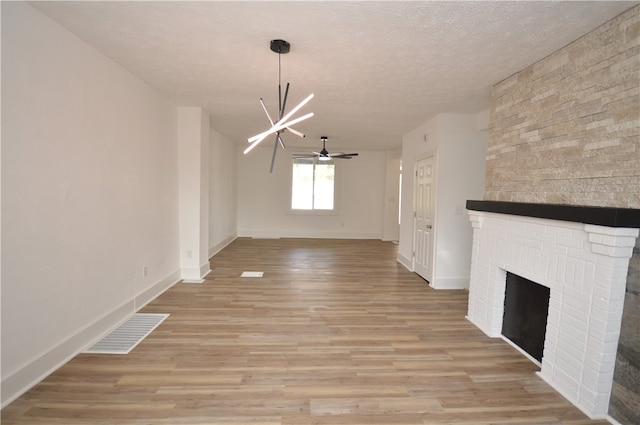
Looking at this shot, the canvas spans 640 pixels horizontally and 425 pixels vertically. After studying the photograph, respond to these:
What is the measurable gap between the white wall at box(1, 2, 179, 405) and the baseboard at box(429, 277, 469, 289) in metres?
4.17

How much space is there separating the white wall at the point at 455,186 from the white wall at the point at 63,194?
414cm

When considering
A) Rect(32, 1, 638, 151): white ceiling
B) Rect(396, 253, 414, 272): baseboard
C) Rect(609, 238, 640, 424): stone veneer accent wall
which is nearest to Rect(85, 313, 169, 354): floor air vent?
Rect(32, 1, 638, 151): white ceiling

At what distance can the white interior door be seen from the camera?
475 centimetres

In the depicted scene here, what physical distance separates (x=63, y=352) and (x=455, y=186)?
16.3 feet

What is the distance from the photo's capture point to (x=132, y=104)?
3266mm

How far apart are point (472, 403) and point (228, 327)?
2.33 meters

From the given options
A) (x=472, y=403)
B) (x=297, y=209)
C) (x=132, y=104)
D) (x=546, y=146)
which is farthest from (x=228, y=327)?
(x=297, y=209)

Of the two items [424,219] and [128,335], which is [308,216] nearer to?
[424,219]

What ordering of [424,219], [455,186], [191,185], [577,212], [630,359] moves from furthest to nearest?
[424,219] → [191,185] → [455,186] → [577,212] → [630,359]

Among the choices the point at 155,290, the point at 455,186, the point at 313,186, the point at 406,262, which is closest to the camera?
the point at 155,290

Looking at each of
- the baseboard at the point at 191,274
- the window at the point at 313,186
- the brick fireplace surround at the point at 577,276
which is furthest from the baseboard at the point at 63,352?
the window at the point at 313,186

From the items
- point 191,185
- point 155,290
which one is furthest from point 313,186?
point 155,290

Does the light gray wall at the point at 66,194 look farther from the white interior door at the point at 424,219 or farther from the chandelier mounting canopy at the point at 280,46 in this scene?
the white interior door at the point at 424,219

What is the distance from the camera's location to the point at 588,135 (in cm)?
219
